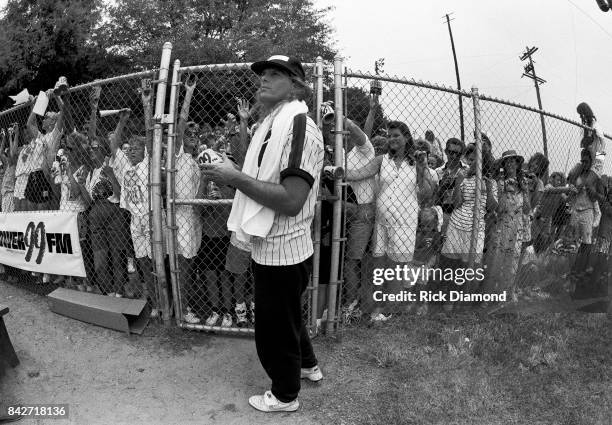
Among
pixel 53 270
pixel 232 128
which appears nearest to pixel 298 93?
pixel 232 128

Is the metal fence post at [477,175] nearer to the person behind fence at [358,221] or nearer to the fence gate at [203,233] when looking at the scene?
the person behind fence at [358,221]

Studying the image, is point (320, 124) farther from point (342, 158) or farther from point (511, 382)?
point (511, 382)

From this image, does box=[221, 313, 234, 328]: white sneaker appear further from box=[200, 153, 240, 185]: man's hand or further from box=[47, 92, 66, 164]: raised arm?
box=[47, 92, 66, 164]: raised arm

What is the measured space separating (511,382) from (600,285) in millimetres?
2911

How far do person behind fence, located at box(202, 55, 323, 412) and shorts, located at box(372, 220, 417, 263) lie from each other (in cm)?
157

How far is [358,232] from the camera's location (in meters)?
4.11

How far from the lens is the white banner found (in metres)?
4.38

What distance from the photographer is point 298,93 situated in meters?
2.70

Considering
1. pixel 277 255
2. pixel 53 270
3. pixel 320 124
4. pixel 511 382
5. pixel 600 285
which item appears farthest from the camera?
pixel 600 285

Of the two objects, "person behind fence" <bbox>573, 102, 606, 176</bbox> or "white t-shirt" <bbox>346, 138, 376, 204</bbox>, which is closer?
"white t-shirt" <bbox>346, 138, 376, 204</bbox>

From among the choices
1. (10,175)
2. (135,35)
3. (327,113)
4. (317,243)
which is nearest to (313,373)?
(317,243)

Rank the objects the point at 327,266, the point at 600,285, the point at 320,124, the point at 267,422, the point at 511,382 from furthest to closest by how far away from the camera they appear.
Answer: the point at 600,285, the point at 327,266, the point at 320,124, the point at 511,382, the point at 267,422

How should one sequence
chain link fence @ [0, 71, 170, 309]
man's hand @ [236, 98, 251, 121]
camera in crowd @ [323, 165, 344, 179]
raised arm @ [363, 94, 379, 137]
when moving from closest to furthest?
1. camera in crowd @ [323, 165, 344, 179]
2. man's hand @ [236, 98, 251, 121]
3. raised arm @ [363, 94, 379, 137]
4. chain link fence @ [0, 71, 170, 309]

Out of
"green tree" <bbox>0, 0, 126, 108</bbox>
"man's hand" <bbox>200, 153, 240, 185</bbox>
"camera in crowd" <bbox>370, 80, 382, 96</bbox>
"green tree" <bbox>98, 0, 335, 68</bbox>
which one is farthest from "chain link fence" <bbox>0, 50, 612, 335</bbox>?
"green tree" <bbox>98, 0, 335, 68</bbox>
